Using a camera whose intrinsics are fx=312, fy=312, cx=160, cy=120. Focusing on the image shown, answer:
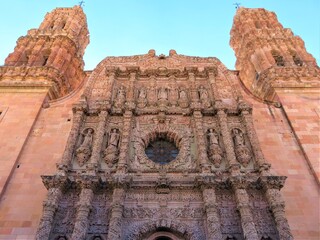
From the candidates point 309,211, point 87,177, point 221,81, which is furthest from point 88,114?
point 309,211

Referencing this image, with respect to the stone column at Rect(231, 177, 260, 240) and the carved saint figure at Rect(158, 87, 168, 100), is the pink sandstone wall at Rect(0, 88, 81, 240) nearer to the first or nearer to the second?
the carved saint figure at Rect(158, 87, 168, 100)

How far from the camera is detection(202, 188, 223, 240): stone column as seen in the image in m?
9.91

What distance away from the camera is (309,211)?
11.7m

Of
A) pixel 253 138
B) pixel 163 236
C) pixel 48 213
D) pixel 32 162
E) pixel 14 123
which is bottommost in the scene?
pixel 163 236

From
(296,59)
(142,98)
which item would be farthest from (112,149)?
(296,59)

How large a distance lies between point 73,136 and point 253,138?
7.61 metres

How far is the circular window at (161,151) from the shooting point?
13.3 m

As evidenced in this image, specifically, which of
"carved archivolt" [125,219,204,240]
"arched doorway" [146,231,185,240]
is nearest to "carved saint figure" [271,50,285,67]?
"carved archivolt" [125,219,204,240]

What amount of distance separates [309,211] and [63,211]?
9005 millimetres

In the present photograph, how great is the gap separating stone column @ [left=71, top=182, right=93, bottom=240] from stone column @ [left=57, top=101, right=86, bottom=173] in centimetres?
125

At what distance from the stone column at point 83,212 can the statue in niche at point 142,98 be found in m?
5.39

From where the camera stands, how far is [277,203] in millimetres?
10641

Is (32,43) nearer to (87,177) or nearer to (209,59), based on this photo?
(209,59)

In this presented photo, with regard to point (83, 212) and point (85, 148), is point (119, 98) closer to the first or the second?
point (85, 148)
